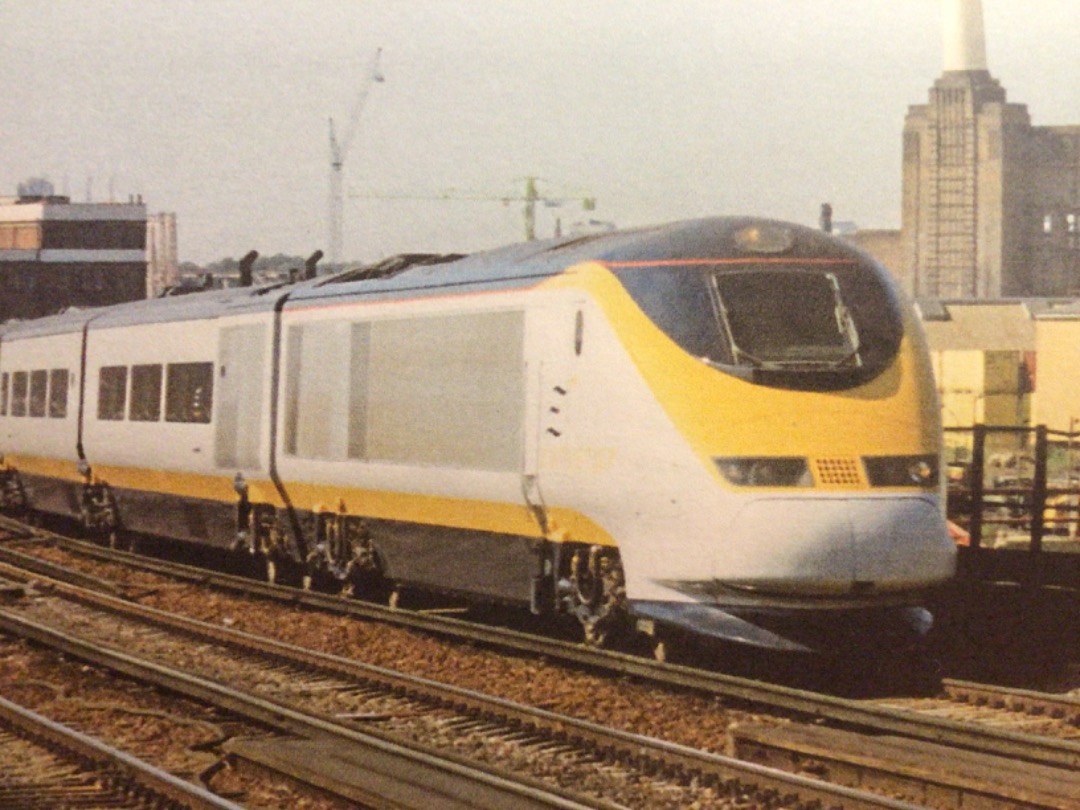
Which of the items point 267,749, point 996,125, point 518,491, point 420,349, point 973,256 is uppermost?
point 996,125

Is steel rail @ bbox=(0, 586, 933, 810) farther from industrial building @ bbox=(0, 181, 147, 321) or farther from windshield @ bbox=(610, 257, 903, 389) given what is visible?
industrial building @ bbox=(0, 181, 147, 321)

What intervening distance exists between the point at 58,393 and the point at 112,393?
2855 millimetres

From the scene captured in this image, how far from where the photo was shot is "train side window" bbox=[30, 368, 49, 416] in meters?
25.5

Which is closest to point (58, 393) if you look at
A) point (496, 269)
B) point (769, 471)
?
point (496, 269)

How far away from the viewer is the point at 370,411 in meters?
15.2

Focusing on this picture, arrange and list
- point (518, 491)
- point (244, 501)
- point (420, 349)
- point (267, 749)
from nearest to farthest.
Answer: point (267, 749)
point (518, 491)
point (420, 349)
point (244, 501)

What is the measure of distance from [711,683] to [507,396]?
308 centimetres

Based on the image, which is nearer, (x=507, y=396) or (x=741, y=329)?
(x=741, y=329)

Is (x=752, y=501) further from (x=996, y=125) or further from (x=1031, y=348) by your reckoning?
(x=996, y=125)

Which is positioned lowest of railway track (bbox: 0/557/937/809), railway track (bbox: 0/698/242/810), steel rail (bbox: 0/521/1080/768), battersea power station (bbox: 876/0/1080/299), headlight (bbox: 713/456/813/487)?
railway track (bbox: 0/698/242/810)

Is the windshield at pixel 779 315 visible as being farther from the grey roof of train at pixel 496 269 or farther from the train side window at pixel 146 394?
the train side window at pixel 146 394

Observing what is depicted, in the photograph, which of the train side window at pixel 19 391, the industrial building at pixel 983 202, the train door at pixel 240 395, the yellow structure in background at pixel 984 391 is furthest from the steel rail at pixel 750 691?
the industrial building at pixel 983 202

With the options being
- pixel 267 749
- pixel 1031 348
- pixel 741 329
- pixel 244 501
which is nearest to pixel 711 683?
pixel 741 329

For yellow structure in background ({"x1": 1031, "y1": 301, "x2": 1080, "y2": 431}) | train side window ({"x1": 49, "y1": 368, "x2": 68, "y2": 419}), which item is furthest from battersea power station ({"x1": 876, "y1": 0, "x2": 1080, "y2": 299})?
train side window ({"x1": 49, "y1": 368, "x2": 68, "y2": 419})
